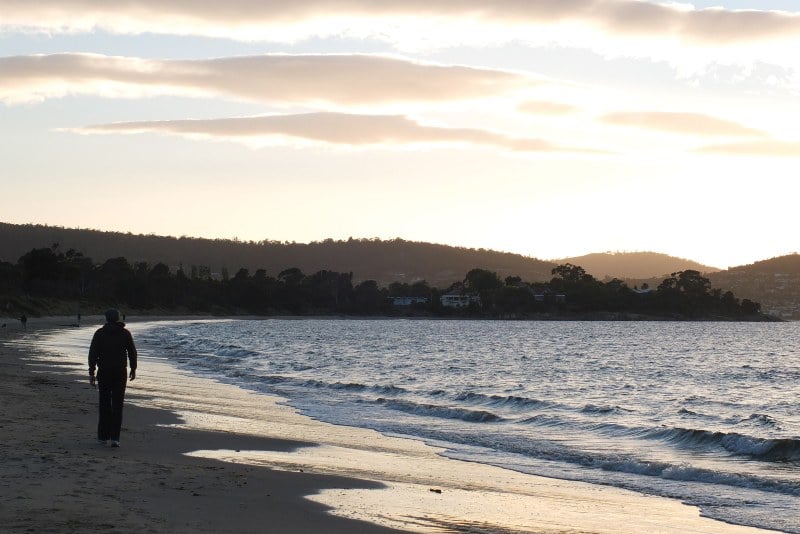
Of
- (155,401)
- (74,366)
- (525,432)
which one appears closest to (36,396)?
(155,401)

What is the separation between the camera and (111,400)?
14305 mm

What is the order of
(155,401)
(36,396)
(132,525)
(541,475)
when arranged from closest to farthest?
(132,525) < (541,475) < (36,396) < (155,401)

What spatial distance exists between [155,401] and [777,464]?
14.4 m

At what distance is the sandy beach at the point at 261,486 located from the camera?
9.90m

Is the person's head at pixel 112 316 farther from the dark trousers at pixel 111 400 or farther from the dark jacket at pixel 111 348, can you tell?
the dark trousers at pixel 111 400

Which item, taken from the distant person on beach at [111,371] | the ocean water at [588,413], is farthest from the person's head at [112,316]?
the ocean water at [588,413]

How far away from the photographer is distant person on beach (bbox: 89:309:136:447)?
1427cm

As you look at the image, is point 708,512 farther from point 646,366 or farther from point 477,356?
point 477,356

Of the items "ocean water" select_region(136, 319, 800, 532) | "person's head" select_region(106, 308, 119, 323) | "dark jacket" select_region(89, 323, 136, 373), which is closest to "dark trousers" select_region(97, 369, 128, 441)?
"dark jacket" select_region(89, 323, 136, 373)

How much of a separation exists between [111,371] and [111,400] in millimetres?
429

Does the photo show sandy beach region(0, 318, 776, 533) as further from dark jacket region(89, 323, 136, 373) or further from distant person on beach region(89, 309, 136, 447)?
dark jacket region(89, 323, 136, 373)

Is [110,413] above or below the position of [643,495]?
above

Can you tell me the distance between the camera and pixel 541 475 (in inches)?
629

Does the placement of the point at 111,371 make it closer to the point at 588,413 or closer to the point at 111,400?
the point at 111,400
